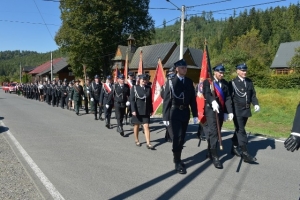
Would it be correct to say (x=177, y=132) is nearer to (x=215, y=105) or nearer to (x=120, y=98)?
(x=215, y=105)

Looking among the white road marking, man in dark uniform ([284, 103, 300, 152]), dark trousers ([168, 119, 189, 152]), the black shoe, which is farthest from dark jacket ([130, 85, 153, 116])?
man in dark uniform ([284, 103, 300, 152])

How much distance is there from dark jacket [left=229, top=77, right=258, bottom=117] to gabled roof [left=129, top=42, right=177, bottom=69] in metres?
41.4

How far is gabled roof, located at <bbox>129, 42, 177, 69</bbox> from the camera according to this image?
4912cm

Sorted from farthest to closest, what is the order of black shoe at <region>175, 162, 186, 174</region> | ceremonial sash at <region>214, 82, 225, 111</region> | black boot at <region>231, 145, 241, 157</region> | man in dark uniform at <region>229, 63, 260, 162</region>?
black boot at <region>231, 145, 241, 157</region>
man in dark uniform at <region>229, 63, 260, 162</region>
ceremonial sash at <region>214, 82, 225, 111</region>
black shoe at <region>175, 162, 186, 174</region>

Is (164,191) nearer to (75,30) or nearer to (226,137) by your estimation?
(226,137)

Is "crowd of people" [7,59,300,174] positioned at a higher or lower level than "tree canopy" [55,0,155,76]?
lower

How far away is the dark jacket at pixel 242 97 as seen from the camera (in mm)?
6973

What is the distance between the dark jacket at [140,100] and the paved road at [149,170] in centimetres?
93

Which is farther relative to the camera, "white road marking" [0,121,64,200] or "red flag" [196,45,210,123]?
"red flag" [196,45,210,123]

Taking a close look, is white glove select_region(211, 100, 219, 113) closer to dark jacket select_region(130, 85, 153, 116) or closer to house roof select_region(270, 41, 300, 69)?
dark jacket select_region(130, 85, 153, 116)

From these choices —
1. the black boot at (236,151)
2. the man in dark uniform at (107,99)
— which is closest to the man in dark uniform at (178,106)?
the black boot at (236,151)

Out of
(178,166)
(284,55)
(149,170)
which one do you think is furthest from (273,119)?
(284,55)

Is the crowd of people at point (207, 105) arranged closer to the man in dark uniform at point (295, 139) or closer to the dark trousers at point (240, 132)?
the dark trousers at point (240, 132)

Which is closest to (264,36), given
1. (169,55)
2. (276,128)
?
(169,55)
